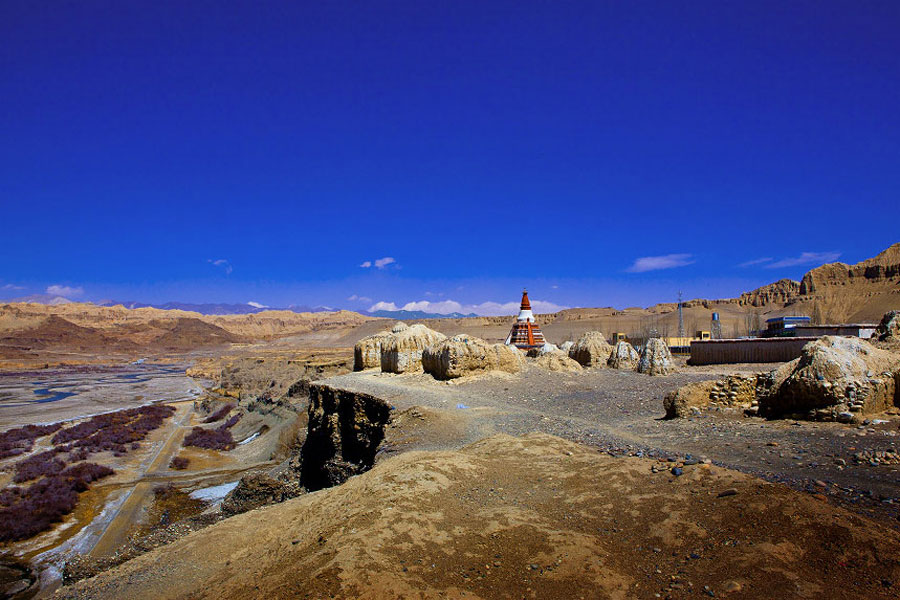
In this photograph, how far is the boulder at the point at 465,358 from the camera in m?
18.5

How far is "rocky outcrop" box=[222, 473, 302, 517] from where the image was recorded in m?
14.8

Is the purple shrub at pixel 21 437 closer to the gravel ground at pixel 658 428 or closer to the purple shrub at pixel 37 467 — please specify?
the purple shrub at pixel 37 467

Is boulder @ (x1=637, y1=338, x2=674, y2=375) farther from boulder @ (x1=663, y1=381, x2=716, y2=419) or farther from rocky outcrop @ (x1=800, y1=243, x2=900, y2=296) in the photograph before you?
rocky outcrop @ (x1=800, y1=243, x2=900, y2=296)

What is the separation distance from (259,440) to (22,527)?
10.9 m

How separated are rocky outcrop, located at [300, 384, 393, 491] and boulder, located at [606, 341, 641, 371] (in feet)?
43.5

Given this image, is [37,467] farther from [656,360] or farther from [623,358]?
[656,360]

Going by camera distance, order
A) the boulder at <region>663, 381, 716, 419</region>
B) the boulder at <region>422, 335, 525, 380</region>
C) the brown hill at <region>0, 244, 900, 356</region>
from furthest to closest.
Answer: the brown hill at <region>0, 244, 900, 356</region> → the boulder at <region>422, 335, 525, 380</region> → the boulder at <region>663, 381, 716, 419</region>

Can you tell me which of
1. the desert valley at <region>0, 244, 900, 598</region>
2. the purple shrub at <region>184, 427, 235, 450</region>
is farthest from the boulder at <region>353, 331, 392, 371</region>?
the purple shrub at <region>184, 427, 235, 450</region>

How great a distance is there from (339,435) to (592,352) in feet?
46.4

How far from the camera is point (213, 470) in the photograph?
20734mm

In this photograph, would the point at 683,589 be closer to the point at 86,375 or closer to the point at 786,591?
the point at 786,591

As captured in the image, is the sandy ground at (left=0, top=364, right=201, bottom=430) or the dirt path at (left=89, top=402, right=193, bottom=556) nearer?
the dirt path at (left=89, top=402, right=193, bottom=556)

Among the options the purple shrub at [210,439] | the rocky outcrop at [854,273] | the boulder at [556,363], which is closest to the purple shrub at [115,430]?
the purple shrub at [210,439]

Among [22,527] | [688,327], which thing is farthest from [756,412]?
[688,327]
